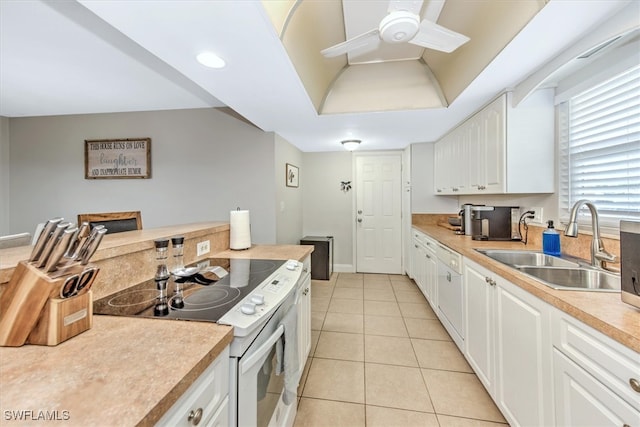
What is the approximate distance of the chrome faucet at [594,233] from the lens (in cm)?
134

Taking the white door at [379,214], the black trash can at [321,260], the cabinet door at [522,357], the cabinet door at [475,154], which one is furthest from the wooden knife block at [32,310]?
the white door at [379,214]

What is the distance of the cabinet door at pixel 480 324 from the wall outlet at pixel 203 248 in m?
1.91

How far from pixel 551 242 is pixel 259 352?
205 cm

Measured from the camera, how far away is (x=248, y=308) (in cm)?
92

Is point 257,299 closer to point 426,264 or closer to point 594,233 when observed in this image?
point 594,233

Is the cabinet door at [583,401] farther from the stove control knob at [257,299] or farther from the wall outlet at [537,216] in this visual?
the wall outlet at [537,216]

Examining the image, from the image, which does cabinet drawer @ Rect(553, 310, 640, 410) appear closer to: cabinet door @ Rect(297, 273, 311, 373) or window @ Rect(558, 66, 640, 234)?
window @ Rect(558, 66, 640, 234)

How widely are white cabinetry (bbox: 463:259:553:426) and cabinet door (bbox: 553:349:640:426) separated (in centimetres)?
6

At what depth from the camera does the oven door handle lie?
0.86m

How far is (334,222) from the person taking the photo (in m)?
4.44

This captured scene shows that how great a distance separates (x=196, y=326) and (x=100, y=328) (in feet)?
0.98

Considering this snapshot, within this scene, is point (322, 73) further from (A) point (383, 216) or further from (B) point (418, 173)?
(A) point (383, 216)

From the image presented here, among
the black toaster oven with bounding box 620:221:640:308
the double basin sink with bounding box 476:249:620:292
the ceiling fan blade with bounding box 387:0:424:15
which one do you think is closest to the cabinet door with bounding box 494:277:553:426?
the double basin sink with bounding box 476:249:620:292

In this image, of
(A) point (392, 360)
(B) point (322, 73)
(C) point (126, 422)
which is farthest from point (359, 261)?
(C) point (126, 422)
